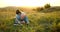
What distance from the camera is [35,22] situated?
2355mm

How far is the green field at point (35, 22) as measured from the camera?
2326mm

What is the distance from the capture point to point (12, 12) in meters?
2.38

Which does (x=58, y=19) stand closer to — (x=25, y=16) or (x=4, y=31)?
(x=25, y=16)

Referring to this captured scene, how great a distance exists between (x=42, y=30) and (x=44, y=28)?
0.05m

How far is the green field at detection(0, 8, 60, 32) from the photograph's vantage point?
233cm

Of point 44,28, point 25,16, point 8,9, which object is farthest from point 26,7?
point 44,28
